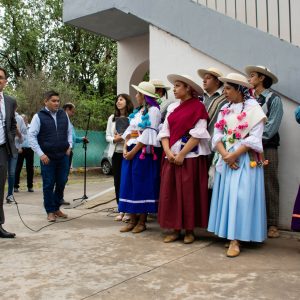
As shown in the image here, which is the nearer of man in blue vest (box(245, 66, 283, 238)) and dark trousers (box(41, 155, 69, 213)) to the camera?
man in blue vest (box(245, 66, 283, 238))

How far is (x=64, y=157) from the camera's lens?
20.6ft

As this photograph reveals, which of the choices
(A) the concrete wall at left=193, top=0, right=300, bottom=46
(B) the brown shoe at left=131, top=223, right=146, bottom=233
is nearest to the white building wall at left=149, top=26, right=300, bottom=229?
(A) the concrete wall at left=193, top=0, right=300, bottom=46

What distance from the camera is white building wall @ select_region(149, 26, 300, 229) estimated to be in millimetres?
5141

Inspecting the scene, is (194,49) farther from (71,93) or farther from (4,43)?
(4,43)

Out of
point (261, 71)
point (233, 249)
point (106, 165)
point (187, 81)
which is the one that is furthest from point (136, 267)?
point (106, 165)

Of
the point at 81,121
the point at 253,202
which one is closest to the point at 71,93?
the point at 81,121

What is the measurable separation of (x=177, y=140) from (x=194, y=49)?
1640 millimetres

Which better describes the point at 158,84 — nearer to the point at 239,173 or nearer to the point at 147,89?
the point at 147,89

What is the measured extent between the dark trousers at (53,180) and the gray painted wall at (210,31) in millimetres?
2406

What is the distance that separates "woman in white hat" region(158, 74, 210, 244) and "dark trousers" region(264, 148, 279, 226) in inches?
30.2

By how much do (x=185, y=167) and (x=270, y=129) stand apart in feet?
3.42

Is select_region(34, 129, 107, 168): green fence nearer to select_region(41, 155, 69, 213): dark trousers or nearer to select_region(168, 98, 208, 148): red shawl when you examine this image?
select_region(41, 155, 69, 213): dark trousers

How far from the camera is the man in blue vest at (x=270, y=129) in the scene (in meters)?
4.86

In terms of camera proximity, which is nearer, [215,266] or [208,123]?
[215,266]
